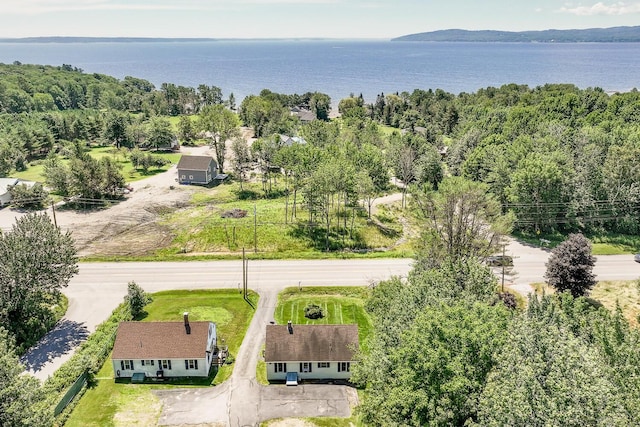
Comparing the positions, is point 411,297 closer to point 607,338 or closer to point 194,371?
point 607,338

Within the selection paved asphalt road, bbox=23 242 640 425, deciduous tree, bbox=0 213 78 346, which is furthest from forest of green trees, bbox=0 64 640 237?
deciduous tree, bbox=0 213 78 346

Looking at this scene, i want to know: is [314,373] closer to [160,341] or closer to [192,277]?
[160,341]

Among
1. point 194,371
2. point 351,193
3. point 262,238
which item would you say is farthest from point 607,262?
point 194,371

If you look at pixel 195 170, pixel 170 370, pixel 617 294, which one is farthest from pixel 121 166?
pixel 617 294

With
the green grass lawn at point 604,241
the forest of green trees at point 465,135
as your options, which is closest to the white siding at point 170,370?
the forest of green trees at point 465,135

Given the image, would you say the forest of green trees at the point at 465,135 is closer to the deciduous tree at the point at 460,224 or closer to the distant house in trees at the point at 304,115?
the distant house in trees at the point at 304,115

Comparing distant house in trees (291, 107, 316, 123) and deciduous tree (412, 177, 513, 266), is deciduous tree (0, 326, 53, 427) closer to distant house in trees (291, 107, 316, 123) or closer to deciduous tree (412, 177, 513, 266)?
deciduous tree (412, 177, 513, 266)
